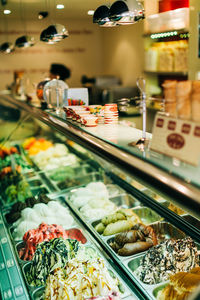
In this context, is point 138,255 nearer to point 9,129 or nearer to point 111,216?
point 111,216

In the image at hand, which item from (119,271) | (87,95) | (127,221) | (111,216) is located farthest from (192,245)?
(87,95)

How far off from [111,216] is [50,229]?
1.59 feet

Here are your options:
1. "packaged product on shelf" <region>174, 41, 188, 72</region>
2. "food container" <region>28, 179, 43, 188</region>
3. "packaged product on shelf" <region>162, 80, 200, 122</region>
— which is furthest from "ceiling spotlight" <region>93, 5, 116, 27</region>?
"packaged product on shelf" <region>174, 41, 188, 72</region>

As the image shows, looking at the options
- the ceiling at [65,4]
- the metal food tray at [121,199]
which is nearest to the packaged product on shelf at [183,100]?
the metal food tray at [121,199]

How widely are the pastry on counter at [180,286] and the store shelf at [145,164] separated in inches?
26.5

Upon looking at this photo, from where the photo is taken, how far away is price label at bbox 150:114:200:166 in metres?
1.07

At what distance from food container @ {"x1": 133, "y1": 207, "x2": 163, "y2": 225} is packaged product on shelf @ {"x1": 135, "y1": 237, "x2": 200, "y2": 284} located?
45 cm

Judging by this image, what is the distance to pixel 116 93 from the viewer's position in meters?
6.95

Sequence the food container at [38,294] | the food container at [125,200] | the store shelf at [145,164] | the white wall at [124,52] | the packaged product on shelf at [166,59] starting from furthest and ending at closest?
the white wall at [124,52] < the packaged product on shelf at [166,59] < the food container at [125,200] < the food container at [38,294] < the store shelf at [145,164]

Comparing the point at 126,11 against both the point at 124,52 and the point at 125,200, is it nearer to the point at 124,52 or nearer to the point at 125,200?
the point at 125,200

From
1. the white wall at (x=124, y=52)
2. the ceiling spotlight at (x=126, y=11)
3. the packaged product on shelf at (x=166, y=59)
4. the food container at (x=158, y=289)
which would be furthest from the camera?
the white wall at (x=124, y=52)

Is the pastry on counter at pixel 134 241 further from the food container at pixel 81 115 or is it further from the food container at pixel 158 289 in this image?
the food container at pixel 81 115

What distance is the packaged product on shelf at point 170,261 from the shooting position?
5.82 feet

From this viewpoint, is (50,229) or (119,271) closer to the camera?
(119,271)
